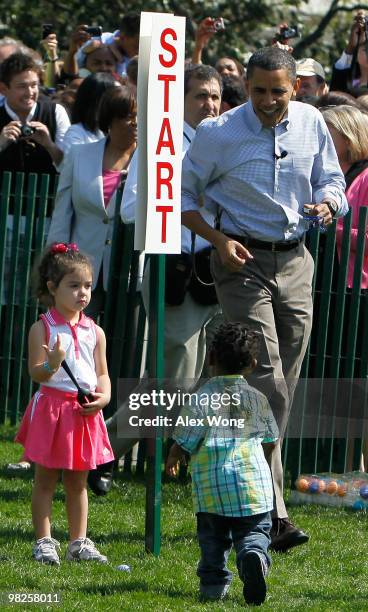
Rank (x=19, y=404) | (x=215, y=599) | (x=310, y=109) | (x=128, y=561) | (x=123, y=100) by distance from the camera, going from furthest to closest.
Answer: (x=19, y=404)
(x=123, y=100)
(x=310, y=109)
(x=128, y=561)
(x=215, y=599)

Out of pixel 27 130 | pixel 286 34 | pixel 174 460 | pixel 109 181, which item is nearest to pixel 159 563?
pixel 174 460

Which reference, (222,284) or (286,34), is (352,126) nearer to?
(222,284)

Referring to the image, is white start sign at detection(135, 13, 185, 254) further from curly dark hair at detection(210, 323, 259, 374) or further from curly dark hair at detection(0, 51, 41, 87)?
curly dark hair at detection(0, 51, 41, 87)

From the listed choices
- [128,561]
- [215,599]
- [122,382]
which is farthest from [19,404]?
[215,599]

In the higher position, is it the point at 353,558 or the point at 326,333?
the point at 326,333

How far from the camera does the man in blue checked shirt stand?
22.6 feet

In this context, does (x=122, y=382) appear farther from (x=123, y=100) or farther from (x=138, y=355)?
(x=123, y=100)

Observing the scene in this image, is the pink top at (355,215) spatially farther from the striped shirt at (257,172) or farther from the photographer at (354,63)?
the photographer at (354,63)

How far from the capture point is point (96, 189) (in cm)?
882

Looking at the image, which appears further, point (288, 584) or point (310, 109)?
point (310, 109)

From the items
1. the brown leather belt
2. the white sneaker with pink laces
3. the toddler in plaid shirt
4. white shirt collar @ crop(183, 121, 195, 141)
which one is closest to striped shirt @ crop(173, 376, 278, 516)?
the toddler in plaid shirt

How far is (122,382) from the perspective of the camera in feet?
28.9

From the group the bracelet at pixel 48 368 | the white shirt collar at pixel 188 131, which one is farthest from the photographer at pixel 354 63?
the bracelet at pixel 48 368

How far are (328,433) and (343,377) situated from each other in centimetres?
37
